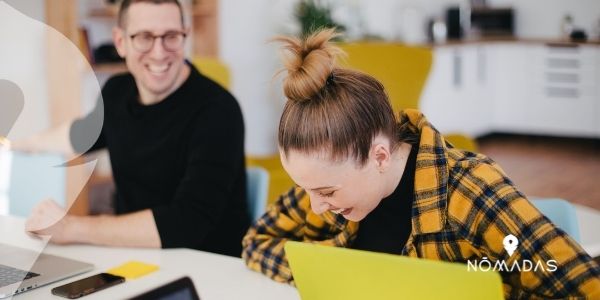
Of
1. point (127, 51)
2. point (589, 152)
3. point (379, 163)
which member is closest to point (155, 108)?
point (127, 51)

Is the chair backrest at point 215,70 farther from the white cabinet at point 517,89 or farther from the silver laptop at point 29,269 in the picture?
the white cabinet at point 517,89

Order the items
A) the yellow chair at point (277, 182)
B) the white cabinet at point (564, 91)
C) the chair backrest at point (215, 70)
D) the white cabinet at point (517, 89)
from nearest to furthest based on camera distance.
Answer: the yellow chair at point (277, 182) → the chair backrest at point (215, 70) → the white cabinet at point (517, 89) → the white cabinet at point (564, 91)

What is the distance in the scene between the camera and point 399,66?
439 cm

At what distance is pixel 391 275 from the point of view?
1.12m

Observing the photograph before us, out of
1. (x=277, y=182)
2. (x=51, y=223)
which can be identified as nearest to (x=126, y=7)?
(x=51, y=223)

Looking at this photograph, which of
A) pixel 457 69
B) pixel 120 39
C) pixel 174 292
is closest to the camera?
pixel 174 292

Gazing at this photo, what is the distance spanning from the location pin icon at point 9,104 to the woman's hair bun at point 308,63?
18.4 inches

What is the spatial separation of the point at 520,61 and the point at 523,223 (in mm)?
6809

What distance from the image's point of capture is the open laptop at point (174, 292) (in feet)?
3.18

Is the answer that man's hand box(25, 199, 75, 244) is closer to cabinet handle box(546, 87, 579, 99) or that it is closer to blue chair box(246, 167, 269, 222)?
blue chair box(246, 167, 269, 222)

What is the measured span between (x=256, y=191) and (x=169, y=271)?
0.59 m

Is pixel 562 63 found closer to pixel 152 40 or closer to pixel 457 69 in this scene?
pixel 457 69

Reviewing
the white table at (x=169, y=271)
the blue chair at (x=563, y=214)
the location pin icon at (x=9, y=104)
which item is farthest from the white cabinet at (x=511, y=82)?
the location pin icon at (x=9, y=104)

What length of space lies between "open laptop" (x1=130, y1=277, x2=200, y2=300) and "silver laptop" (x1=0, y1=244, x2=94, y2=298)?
0.66m
